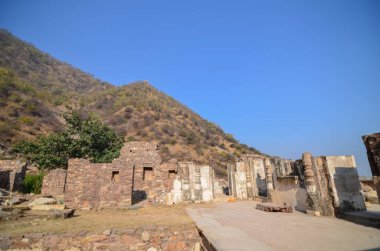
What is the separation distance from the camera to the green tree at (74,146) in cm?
2086

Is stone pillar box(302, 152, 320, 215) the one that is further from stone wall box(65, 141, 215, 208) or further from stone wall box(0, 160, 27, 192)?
stone wall box(0, 160, 27, 192)

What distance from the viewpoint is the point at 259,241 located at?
4816 millimetres

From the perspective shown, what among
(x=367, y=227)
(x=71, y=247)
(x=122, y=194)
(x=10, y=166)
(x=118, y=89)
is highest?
(x=118, y=89)

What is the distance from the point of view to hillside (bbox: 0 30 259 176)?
34.2 m

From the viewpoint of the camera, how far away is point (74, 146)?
2162 centimetres

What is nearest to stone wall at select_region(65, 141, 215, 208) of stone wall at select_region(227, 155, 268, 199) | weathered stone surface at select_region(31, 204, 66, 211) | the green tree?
weathered stone surface at select_region(31, 204, 66, 211)

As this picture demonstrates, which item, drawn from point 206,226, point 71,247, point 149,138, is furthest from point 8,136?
point 206,226

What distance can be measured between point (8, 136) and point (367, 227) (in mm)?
35966

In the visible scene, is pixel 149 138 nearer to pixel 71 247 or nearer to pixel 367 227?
pixel 71 247

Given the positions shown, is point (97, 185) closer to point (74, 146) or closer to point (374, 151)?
point (74, 146)

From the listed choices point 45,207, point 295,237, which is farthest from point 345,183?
point 45,207

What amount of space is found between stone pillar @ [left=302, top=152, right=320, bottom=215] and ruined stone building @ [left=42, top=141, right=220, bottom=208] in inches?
299

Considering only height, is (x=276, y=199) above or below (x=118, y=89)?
below

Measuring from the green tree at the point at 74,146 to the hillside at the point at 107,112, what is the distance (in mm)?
7778
